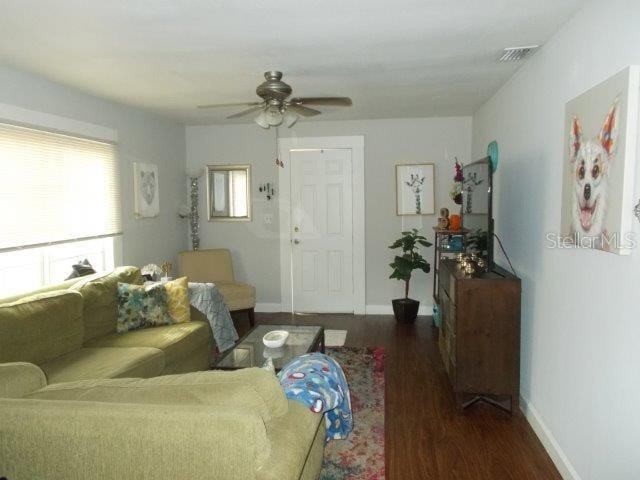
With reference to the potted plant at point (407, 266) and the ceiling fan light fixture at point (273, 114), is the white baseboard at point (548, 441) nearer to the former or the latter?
the potted plant at point (407, 266)

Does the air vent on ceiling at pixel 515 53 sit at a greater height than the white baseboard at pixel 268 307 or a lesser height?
greater

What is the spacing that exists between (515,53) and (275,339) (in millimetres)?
2444

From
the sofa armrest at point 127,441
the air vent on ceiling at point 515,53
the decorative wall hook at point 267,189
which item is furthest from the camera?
the decorative wall hook at point 267,189

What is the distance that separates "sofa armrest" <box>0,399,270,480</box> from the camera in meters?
1.23

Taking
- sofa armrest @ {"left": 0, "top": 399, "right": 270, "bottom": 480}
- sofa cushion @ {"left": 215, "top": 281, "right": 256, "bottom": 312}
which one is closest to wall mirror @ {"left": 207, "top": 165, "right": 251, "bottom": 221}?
sofa cushion @ {"left": 215, "top": 281, "right": 256, "bottom": 312}

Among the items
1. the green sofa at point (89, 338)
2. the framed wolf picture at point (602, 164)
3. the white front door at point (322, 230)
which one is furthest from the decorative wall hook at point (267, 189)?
the framed wolf picture at point (602, 164)

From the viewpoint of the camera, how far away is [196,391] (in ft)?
4.53

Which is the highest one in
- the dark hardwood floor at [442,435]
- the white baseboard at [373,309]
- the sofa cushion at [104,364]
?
the sofa cushion at [104,364]

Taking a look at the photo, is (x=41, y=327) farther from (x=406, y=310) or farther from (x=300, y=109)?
(x=406, y=310)

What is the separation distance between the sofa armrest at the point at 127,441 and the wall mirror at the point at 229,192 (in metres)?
4.51

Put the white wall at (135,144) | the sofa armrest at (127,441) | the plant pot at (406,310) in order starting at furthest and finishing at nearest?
the plant pot at (406,310) → the white wall at (135,144) → the sofa armrest at (127,441)

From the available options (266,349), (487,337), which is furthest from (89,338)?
(487,337)

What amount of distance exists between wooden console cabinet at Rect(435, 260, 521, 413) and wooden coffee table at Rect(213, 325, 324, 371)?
1.03 meters

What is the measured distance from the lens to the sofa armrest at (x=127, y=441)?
1233 mm
